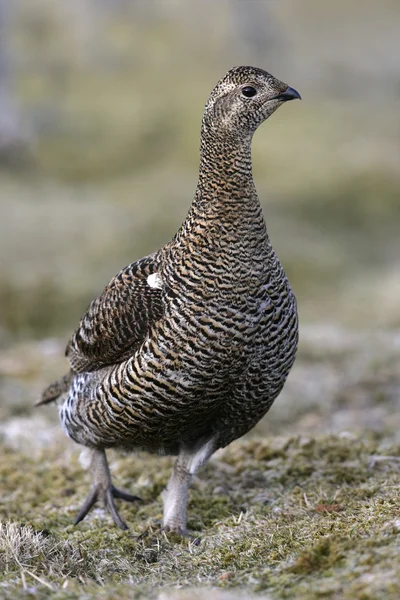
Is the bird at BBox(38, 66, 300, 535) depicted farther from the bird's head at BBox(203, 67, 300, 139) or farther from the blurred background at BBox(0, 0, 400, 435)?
the blurred background at BBox(0, 0, 400, 435)

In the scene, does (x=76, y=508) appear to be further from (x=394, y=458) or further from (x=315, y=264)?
(x=315, y=264)

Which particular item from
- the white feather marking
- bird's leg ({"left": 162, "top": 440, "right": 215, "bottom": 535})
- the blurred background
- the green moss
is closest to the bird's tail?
the green moss

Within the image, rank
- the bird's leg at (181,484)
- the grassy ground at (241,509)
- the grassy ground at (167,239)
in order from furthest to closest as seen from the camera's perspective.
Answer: the bird's leg at (181,484), the grassy ground at (167,239), the grassy ground at (241,509)

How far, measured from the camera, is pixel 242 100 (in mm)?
5219

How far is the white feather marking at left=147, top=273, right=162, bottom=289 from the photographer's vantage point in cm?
532

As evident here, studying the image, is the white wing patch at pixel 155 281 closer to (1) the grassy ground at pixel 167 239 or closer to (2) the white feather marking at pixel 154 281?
(2) the white feather marking at pixel 154 281

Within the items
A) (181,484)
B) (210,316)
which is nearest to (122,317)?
(210,316)

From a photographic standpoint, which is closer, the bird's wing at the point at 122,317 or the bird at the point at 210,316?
the bird at the point at 210,316

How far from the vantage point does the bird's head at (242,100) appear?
523cm

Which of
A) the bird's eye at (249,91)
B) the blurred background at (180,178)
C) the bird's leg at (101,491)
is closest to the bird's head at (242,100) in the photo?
the bird's eye at (249,91)

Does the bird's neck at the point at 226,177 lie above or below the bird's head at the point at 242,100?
below

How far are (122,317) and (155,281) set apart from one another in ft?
1.22

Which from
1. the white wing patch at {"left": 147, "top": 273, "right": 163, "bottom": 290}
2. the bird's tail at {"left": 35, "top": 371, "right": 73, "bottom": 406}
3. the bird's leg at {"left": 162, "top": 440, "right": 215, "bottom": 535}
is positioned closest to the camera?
the white wing patch at {"left": 147, "top": 273, "right": 163, "bottom": 290}

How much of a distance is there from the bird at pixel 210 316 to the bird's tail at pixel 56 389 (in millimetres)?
901
